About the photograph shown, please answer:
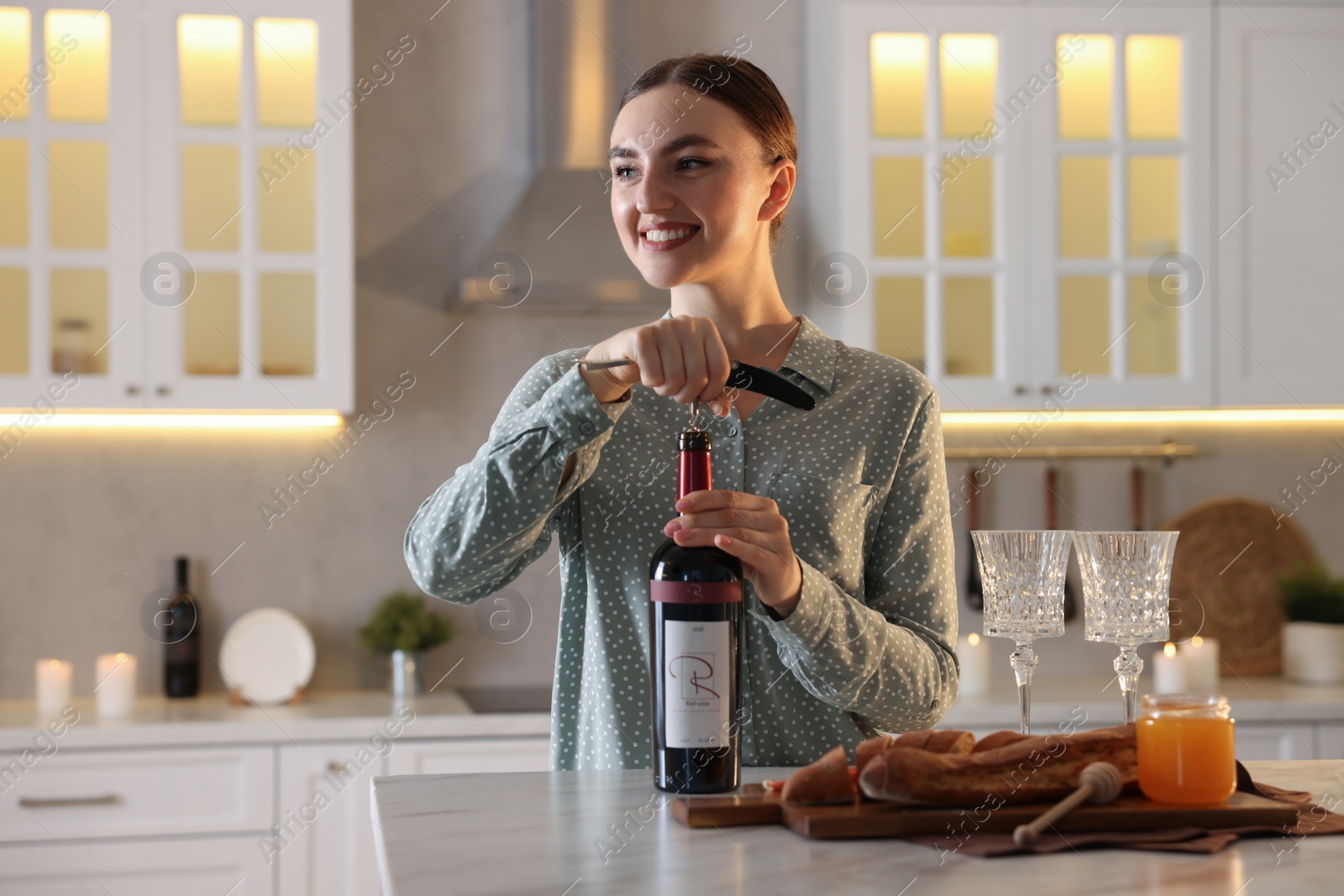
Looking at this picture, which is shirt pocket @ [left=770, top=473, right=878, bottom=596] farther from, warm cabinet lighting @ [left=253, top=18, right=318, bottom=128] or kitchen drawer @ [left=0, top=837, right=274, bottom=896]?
warm cabinet lighting @ [left=253, top=18, right=318, bottom=128]

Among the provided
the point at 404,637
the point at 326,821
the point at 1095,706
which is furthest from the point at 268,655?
the point at 1095,706

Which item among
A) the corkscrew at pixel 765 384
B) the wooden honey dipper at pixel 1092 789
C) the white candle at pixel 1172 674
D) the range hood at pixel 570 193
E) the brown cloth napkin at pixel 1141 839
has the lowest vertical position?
the white candle at pixel 1172 674

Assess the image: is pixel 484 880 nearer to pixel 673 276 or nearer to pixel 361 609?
pixel 673 276

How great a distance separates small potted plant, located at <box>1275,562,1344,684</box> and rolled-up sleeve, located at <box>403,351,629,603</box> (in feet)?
8.37

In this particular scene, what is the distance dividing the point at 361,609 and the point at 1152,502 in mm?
2063

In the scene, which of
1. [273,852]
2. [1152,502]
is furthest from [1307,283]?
[273,852]

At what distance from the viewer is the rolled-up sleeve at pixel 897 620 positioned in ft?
3.61

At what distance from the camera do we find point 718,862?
0.80 m

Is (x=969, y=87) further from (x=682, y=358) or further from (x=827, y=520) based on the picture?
(x=682, y=358)

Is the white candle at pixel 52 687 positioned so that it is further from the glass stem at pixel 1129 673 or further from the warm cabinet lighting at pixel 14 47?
the glass stem at pixel 1129 673

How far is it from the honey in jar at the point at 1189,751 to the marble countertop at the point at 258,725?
5.47 feet

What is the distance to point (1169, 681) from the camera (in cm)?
295

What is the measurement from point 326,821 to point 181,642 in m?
0.64

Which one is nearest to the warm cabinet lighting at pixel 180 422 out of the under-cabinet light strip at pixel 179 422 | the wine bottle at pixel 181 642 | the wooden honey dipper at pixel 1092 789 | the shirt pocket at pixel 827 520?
the under-cabinet light strip at pixel 179 422
